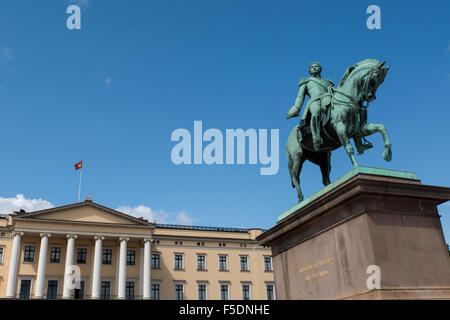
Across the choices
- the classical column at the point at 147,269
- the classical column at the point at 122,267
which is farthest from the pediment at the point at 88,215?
the classical column at the point at 122,267

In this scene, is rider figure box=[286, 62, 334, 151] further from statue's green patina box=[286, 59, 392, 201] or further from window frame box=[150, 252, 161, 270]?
window frame box=[150, 252, 161, 270]

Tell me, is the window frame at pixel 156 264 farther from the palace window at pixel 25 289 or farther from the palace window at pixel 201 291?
the palace window at pixel 25 289

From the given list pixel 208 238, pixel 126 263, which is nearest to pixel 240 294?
pixel 208 238

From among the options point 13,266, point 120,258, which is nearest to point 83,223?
point 120,258

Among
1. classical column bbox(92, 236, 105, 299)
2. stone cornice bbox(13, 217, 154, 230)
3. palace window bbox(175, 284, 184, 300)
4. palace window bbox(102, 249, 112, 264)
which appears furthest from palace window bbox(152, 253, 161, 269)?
classical column bbox(92, 236, 105, 299)

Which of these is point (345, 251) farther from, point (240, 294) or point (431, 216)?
point (240, 294)

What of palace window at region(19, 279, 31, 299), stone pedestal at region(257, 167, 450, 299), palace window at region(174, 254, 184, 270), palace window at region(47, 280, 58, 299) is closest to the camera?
stone pedestal at region(257, 167, 450, 299)

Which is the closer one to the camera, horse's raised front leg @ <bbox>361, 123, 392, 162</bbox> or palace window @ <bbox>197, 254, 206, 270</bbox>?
horse's raised front leg @ <bbox>361, 123, 392, 162</bbox>

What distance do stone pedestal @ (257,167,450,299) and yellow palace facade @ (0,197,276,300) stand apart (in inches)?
1828

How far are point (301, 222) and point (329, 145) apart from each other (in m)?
1.72

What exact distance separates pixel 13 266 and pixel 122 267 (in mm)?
11052

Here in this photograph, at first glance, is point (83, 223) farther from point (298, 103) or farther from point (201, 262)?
point (298, 103)

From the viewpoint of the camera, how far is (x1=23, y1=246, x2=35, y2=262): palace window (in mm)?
50381
